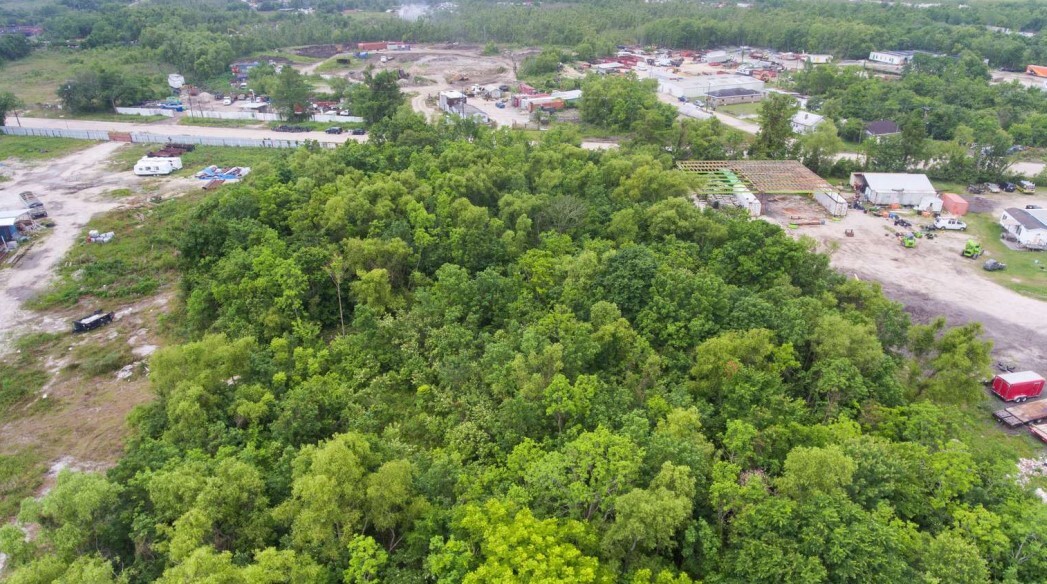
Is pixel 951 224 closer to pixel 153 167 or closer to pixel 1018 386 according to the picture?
pixel 1018 386

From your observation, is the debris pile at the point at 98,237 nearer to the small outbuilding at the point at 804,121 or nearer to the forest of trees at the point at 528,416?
the forest of trees at the point at 528,416

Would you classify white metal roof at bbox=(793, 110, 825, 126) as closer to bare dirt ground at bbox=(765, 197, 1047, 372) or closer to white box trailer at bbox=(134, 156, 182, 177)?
bare dirt ground at bbox=(765, 197, 1047, 372)

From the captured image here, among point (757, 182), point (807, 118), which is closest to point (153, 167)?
point (757, 182)

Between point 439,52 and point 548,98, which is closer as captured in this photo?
point 548,98

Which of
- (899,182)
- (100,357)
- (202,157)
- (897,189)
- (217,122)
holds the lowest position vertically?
(100,357)

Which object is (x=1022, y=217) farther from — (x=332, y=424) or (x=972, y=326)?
(x=332, y=424)

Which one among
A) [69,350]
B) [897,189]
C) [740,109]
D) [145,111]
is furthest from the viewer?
[740,109]

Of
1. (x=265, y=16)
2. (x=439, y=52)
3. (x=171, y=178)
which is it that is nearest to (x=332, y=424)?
(x=171, y=178)
